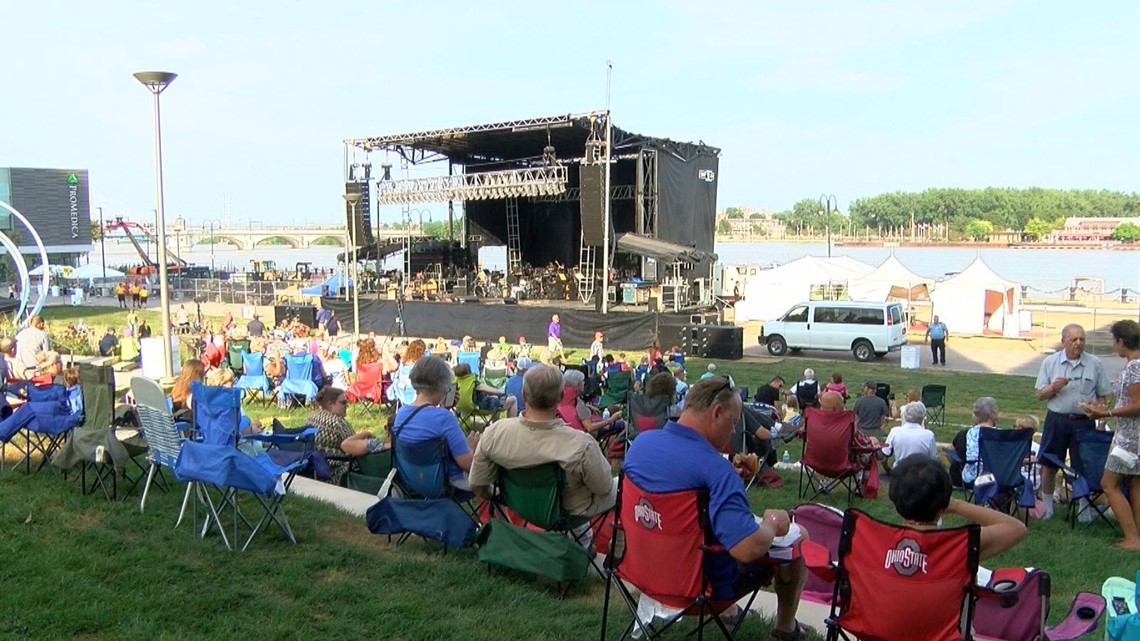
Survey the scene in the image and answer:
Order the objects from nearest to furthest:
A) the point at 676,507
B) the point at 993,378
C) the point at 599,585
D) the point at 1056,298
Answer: the point at 676,507, the point at 599,585, the point at 993,378, the point at 1056,298

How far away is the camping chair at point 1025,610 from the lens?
2682 millimetres

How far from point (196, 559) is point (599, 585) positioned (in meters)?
1.89

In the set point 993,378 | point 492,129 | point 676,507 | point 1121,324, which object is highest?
point 492,129

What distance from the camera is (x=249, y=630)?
3262 millimetres

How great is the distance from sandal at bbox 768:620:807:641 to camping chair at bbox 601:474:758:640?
0.23m

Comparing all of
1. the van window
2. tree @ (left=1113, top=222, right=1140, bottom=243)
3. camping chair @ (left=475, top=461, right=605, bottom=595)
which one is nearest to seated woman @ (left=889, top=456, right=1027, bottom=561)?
camping chair @ (left=475, top=461, right=605, bottom=595)

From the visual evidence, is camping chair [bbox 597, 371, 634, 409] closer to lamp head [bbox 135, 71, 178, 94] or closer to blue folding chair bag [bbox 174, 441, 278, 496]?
blue folding chair bag [bbox 174, 441, 278, 496]

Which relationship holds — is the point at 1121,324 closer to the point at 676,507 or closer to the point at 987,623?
the point at 987,623

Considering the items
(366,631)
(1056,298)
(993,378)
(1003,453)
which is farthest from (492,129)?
(1056,298)

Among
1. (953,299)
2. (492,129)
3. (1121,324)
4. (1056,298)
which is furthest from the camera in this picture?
(1056,298)

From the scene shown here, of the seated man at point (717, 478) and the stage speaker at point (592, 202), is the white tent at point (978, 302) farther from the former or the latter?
the seated man at point (717, 478)

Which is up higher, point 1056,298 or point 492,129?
point 492,129

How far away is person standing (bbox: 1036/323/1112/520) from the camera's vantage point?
5.63 metres

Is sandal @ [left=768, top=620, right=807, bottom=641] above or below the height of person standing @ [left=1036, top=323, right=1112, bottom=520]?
below
